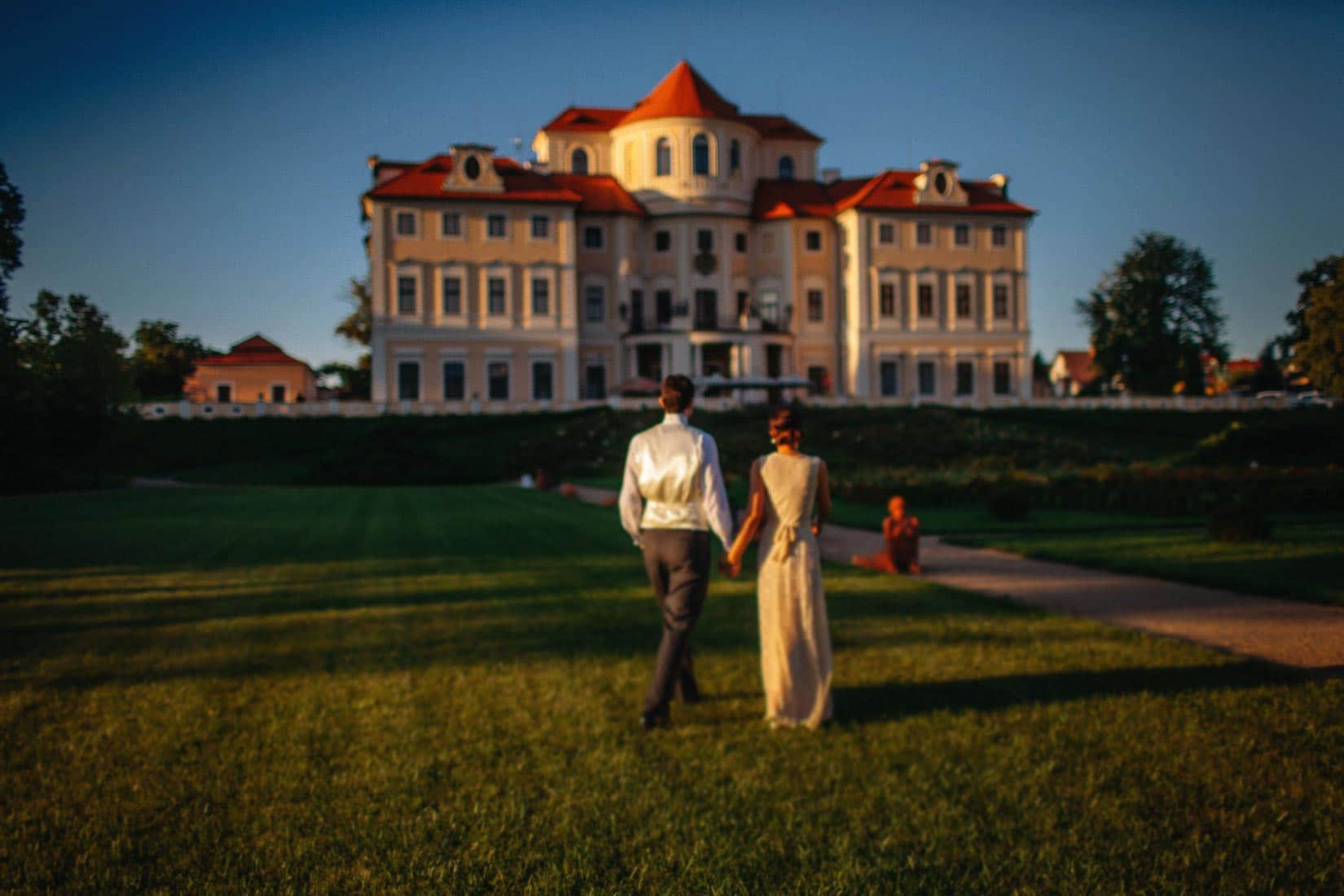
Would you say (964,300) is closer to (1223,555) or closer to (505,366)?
(505,366)

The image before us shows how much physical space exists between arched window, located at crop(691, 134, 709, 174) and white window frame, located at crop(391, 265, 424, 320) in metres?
17.4

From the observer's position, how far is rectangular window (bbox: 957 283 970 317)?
62.4 meters

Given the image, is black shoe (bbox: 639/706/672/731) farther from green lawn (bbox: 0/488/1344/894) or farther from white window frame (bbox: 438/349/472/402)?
white window frame (bbox: 438/349/472/402)

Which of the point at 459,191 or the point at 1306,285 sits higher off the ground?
the point at 459,191

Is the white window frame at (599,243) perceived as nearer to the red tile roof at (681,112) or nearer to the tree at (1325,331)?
the red tile roof at (681,112)

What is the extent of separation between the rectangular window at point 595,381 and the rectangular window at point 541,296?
4702 millimetres

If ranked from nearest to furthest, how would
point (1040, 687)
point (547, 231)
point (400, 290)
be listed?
point (1040, 687) → point (400, 290) → point (547, 231)

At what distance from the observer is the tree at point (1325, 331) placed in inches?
194

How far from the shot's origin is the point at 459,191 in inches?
2200

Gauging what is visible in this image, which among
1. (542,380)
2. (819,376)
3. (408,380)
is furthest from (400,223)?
(819,376)

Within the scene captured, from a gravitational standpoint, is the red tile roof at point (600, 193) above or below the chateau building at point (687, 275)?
above

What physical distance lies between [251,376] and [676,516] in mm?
66547

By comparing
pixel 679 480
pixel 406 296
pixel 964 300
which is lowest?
pixel 679 480

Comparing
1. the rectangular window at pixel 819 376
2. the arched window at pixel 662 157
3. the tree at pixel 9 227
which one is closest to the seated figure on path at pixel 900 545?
the tree at pixel 9 227
